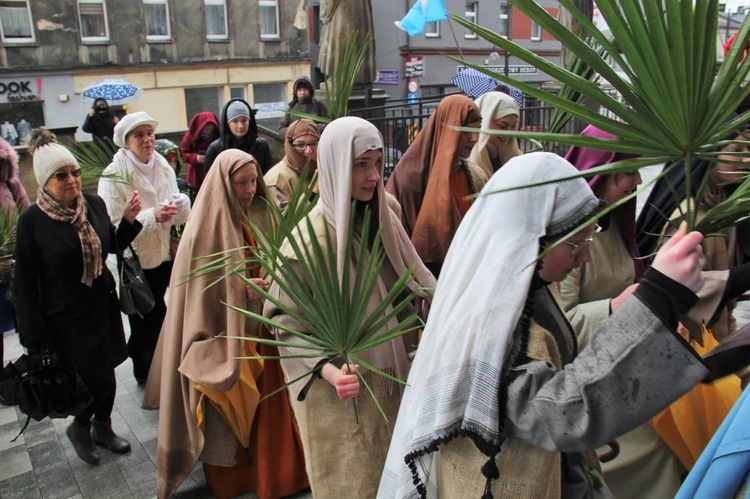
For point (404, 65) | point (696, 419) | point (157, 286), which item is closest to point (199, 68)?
point (404, 65)

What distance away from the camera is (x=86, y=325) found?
12.9 ft

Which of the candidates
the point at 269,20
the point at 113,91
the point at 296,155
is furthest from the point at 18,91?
the point at 296,155

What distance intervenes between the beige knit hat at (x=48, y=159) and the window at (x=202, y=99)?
879 inches

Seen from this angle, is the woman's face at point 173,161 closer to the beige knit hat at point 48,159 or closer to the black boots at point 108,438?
the beige knit hat at point 48,159

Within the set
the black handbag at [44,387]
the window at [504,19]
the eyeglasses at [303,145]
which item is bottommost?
the black handbag at [44,387]

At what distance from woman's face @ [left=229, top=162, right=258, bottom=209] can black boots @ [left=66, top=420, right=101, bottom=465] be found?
5.67 ft

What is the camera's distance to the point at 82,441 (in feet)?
13.3

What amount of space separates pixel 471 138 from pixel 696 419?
2.06 m

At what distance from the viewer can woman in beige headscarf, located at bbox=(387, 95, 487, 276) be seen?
4012 millimetres

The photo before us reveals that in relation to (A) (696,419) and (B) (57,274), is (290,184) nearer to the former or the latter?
(B) (57,274)

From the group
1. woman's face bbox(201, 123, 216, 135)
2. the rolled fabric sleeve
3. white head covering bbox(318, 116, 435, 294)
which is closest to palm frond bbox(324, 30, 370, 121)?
white head covering bbox(318, 116, 435, 294)

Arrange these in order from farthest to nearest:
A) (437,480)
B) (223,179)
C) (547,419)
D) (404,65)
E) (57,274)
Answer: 1. (404,65)
2. (57,274)
3. (223,179)
4. (437,480)
5. (547,419)

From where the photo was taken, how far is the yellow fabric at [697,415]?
2.67 meters

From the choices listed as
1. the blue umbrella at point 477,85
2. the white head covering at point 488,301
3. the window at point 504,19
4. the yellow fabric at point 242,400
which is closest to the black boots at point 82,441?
the yellow fabric at point 242,400
